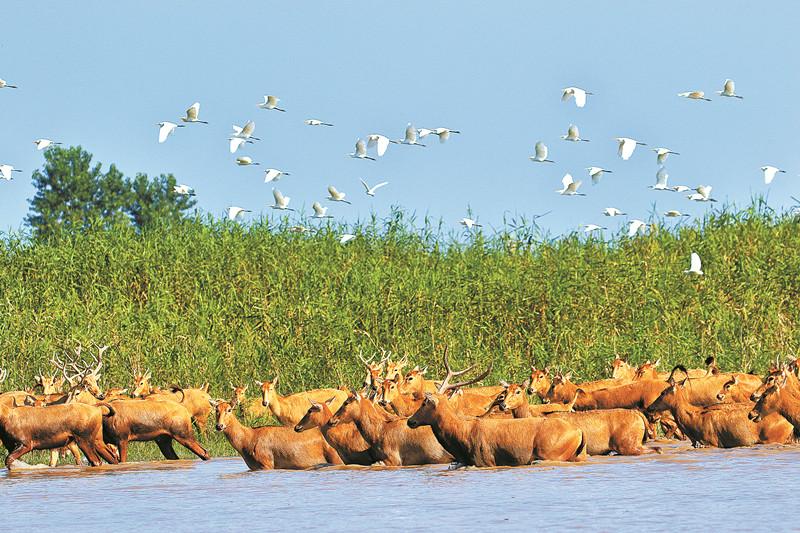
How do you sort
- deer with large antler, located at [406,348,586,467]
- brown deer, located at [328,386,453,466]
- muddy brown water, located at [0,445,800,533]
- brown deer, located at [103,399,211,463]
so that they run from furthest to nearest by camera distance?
brown deer, located at [103,399,211,463]
brown deer, located at [328,386,453,466]
deer with large antler, located at [406,348,586,467]
muddy brown water, located at [0,445,800,533]

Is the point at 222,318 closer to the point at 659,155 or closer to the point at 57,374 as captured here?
the point at 57,374

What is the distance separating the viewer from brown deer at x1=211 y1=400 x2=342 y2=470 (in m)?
18.9

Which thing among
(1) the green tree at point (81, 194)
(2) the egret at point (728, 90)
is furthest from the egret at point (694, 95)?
(1) the green tree at point (81, 194)

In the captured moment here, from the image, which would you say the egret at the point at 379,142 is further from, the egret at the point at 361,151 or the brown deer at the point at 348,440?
the brown deer at the point at 348,440

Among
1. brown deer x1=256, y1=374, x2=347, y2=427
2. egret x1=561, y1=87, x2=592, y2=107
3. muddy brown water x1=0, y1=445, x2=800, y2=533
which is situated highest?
egret x1=561, y1=87, x2=592, y2=107

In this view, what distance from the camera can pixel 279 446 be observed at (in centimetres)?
1891

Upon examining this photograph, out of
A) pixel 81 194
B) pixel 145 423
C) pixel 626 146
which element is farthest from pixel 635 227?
pixel 81 194

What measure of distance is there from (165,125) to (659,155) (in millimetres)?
12153

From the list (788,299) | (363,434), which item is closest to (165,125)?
(788,299)

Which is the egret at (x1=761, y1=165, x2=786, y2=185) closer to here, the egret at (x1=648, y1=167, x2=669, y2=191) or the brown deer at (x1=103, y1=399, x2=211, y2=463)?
the egret at (x1=648, y1=167, x2=669, y2=191)

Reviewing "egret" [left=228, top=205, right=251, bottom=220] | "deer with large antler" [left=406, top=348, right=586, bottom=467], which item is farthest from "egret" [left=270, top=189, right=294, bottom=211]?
"deer with large antler" [left=406, top=348, right=586, bottom=467]

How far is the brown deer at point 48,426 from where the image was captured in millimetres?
19141

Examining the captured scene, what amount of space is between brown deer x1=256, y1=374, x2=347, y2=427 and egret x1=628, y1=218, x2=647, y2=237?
12.6 meters

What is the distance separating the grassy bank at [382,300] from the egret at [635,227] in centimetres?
30
